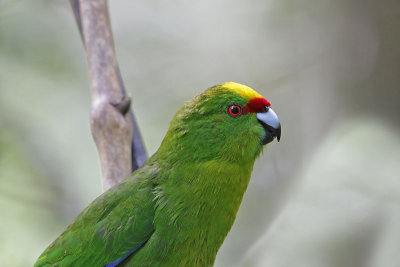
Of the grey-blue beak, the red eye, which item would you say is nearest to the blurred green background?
the grey-blue beak

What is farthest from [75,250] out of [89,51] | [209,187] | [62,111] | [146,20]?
[146,20]

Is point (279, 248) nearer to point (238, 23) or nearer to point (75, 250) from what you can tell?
point (75, 250)

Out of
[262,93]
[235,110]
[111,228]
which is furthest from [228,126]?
[262,93]

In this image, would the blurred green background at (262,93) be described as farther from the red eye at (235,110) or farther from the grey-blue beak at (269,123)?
the red eye at (235,110)

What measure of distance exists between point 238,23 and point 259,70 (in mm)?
609

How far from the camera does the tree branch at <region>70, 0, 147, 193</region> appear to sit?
A: 2.67 meters

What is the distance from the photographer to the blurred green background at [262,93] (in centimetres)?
347

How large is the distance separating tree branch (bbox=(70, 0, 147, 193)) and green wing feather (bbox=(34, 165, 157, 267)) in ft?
0.99

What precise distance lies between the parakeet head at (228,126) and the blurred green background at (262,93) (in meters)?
1.29

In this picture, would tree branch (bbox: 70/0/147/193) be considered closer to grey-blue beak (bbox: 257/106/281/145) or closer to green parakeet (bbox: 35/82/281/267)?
green parakeet (bbox: 35/82/281/267)

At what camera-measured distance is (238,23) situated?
530 centimetres

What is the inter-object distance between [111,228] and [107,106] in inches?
26.1

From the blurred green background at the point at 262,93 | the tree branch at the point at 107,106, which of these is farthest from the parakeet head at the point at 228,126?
the blurred green background at the point at 262,93

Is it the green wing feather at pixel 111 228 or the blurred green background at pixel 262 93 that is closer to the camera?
the green wing feather at pixel 111 228
